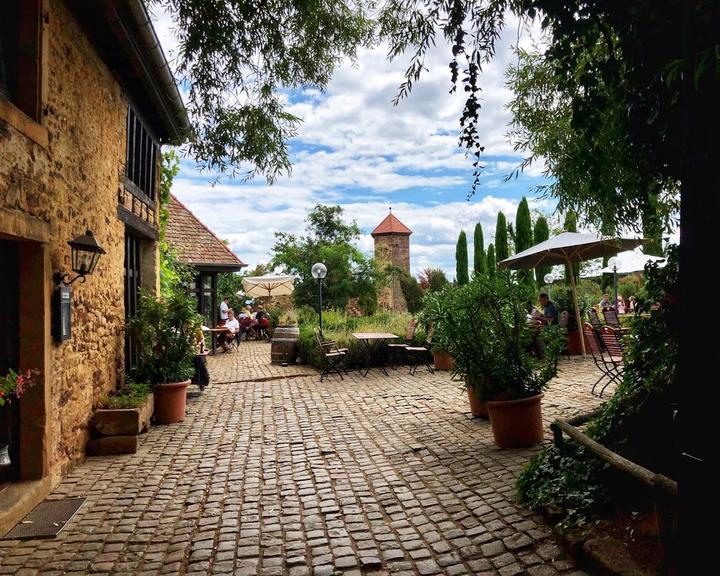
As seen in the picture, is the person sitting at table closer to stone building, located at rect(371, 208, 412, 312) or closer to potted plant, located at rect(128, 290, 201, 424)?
potted plant, located at rect(128, 290, 201, 424)

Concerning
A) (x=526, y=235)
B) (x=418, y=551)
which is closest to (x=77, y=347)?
(x=418, y=551)

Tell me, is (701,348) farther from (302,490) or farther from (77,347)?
(77,347)

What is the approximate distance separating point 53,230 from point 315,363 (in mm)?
8194

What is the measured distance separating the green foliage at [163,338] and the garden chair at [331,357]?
147 inches

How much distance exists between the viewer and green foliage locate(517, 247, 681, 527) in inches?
134

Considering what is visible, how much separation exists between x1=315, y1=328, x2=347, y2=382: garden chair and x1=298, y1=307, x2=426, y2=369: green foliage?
0.75ft

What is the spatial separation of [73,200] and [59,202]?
1.25 feet

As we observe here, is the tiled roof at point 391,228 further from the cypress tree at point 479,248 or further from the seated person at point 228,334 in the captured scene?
the seated person at point 228,334

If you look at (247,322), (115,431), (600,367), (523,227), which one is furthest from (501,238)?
(115,431)

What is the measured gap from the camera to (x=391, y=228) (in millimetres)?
35594

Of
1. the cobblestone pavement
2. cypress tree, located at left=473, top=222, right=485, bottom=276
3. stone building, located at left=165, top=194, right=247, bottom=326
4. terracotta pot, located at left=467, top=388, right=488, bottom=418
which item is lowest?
the cobblestone pavement

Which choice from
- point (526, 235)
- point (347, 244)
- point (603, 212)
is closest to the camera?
point (603, 212)

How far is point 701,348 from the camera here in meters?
1.74

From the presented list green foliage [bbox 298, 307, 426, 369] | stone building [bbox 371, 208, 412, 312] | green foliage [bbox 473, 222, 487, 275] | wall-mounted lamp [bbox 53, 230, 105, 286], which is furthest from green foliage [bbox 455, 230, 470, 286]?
wall-mounted lamp [bbox 53, 230, 105, 286]
